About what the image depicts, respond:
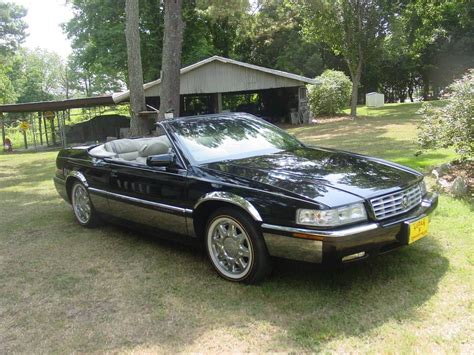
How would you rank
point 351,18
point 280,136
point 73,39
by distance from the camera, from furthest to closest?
1. point 73,39
2. point 351,18
3. point 280,136

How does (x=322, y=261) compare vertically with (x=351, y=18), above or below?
below

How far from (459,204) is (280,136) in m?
2.48

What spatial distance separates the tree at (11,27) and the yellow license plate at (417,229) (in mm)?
39633

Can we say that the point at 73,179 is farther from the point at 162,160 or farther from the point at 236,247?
the point at 236,247

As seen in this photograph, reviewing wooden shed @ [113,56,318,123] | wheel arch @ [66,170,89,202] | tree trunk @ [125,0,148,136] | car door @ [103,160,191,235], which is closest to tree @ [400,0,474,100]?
wooden shed @ [113,56,318,123]

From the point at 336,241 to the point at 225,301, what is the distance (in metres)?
1.08

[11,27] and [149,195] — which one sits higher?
[11,27]

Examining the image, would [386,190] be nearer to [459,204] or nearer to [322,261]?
[322,261]

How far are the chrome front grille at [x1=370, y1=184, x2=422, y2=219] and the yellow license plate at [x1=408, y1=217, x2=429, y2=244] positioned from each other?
145 mm

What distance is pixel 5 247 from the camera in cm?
586

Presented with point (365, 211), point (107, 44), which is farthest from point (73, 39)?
point (365, 211)

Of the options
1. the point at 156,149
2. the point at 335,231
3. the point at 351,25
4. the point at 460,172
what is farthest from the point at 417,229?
the point at 351,25

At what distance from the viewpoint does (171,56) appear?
1192 centimetres

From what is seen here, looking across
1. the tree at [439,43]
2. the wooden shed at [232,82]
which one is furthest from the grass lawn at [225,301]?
the tree at [439,43]
